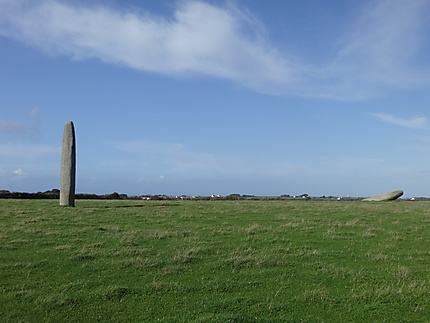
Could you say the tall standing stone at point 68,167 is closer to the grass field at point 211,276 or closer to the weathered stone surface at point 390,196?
the grass field at point 211,276

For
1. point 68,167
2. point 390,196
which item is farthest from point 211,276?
point 390,196

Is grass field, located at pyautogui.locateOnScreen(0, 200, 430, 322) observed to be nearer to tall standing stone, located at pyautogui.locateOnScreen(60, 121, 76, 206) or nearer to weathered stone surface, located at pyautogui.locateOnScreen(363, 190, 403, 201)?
tall standing stone, located at pyautogui.locateOnScreen(60, 121, 76, 206)

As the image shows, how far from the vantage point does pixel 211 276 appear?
10625 millimetres

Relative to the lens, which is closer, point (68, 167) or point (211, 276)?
point (211, 276)

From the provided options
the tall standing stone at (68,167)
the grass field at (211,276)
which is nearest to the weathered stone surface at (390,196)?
the grass field at (211,276)

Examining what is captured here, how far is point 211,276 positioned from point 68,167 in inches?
1024

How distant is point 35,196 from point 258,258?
4264 centimetres

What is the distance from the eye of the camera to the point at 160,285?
964 cm

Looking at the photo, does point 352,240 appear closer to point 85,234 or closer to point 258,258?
point 258,258

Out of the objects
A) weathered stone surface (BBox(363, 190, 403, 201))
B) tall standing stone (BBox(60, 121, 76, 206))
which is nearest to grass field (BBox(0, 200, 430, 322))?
tall standing stone (BBox(60, 121, 76, 206))

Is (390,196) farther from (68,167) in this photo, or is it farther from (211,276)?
(211,276)

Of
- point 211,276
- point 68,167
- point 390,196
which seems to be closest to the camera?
point 211,276

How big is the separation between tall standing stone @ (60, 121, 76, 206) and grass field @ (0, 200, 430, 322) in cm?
1491

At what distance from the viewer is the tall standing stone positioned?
108 feet
